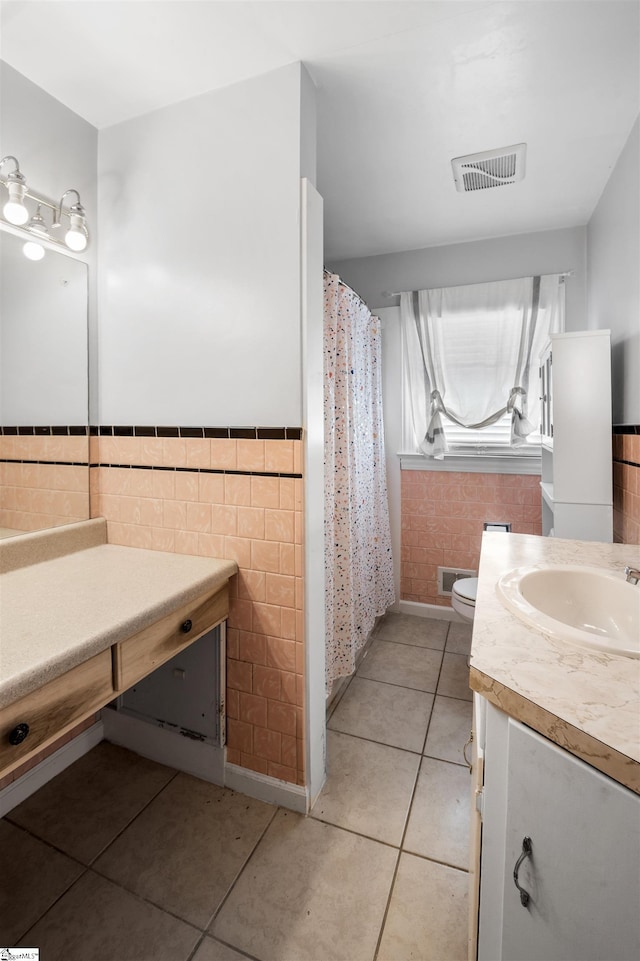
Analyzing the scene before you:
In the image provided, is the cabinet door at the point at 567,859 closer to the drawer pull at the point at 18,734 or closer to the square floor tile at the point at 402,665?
the drawer pull at the point at 18,734

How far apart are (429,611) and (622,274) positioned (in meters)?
2.15

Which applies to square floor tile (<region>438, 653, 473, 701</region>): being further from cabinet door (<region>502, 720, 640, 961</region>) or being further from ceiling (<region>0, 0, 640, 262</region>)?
ceiling (<region>0, 0, 640, 262</region>)

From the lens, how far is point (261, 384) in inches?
57.2

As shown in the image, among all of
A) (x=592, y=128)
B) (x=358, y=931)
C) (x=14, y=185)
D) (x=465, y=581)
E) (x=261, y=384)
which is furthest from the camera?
(x=465, y=581)

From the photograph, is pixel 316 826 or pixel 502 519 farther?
pixel 502 519

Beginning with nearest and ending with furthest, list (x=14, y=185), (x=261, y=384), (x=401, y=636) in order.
→ (x=14, y=185) < (x=261, y=384) < (x=401, y=636)

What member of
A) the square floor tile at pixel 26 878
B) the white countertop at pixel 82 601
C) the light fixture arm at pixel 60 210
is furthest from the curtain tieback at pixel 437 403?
the square floor tile at pixel 26 878

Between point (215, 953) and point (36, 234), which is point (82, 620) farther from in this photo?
point (36, 234)

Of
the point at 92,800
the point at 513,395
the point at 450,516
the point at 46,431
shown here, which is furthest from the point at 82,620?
the point at 513,395

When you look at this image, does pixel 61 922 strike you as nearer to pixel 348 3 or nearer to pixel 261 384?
pixel 261 384

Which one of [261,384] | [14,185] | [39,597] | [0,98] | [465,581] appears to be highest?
[0,98]

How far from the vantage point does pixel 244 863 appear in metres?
1.30

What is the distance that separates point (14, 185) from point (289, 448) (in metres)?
1.17

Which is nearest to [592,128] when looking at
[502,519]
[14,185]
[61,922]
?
[502,519]
